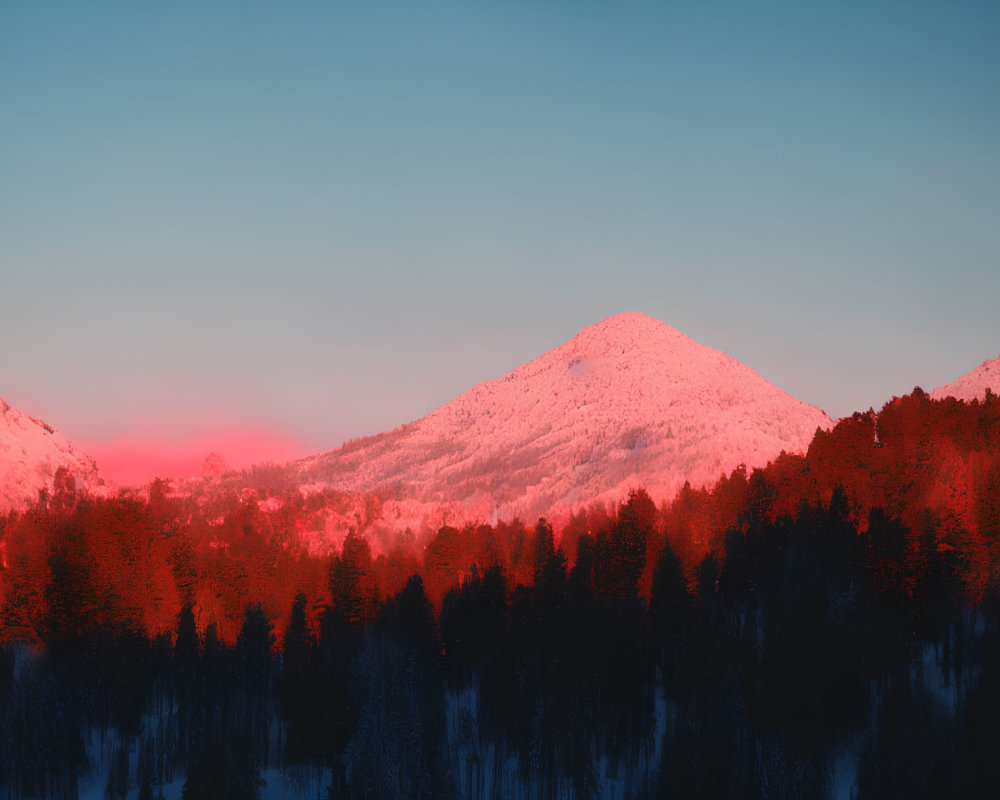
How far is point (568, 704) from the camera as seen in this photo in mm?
76562

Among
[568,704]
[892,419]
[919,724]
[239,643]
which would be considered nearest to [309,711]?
[239,643]

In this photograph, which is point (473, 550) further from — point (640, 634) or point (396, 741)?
point (396, 741)

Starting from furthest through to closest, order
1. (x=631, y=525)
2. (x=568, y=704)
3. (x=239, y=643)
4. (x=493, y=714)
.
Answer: (x=631, y=525), (x=239, y=643), (x=493, y=714), (x=568, y=704)

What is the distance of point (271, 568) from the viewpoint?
115m

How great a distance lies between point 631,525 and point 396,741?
40.9 meters

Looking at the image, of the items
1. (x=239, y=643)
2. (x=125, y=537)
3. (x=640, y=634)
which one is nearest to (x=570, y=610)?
(x=640, y=634)

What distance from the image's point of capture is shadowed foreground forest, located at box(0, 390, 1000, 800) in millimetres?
67750

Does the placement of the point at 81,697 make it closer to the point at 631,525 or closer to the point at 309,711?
the point at 309,711

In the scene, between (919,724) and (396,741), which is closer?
(919,724)

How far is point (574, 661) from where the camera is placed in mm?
80000

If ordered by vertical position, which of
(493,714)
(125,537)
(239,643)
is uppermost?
(125,537)

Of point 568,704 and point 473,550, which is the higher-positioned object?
point 473,550

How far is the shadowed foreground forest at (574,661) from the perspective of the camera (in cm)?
6775

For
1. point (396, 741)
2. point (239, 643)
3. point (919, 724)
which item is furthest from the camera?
point (239, 643)
